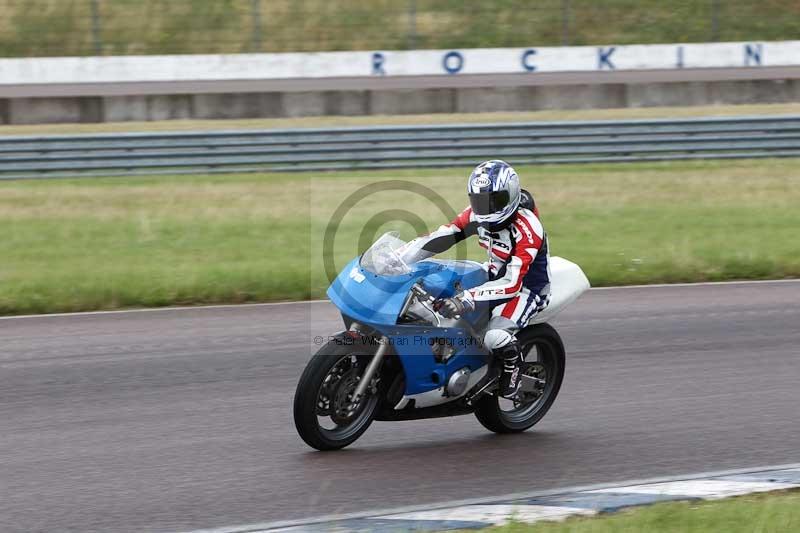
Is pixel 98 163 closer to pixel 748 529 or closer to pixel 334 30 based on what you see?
pixel 334 30

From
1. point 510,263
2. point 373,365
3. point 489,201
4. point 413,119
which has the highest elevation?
point 413,119

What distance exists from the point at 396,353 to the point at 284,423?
4.46ft

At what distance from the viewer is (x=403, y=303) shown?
21.6 feet

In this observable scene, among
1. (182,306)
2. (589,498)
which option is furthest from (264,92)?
(589,498)

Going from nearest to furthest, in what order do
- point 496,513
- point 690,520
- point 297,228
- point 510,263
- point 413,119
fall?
point 690,520 < point 496,513 < point 510,263 < point 297,228 < point 413,119

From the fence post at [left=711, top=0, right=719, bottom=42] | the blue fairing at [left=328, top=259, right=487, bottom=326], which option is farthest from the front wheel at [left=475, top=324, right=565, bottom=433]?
the fence post at [left=711, top=0, right=719, bottom=42]

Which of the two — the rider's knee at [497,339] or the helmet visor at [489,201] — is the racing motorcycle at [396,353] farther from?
the helmet visor at [489,201]

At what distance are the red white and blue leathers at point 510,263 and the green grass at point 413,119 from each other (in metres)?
16.9

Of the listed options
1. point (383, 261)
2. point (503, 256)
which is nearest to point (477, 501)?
point (383, 261)

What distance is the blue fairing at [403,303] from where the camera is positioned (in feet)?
21.4

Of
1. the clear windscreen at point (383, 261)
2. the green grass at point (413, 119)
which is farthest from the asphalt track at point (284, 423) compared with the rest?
the green grass at point (413, 119)

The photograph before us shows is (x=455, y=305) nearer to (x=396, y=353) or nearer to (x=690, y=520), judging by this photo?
(x=396, y=353)

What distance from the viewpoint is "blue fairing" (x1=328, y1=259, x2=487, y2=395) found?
6512 millimetres

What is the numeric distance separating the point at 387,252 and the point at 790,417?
329cm
